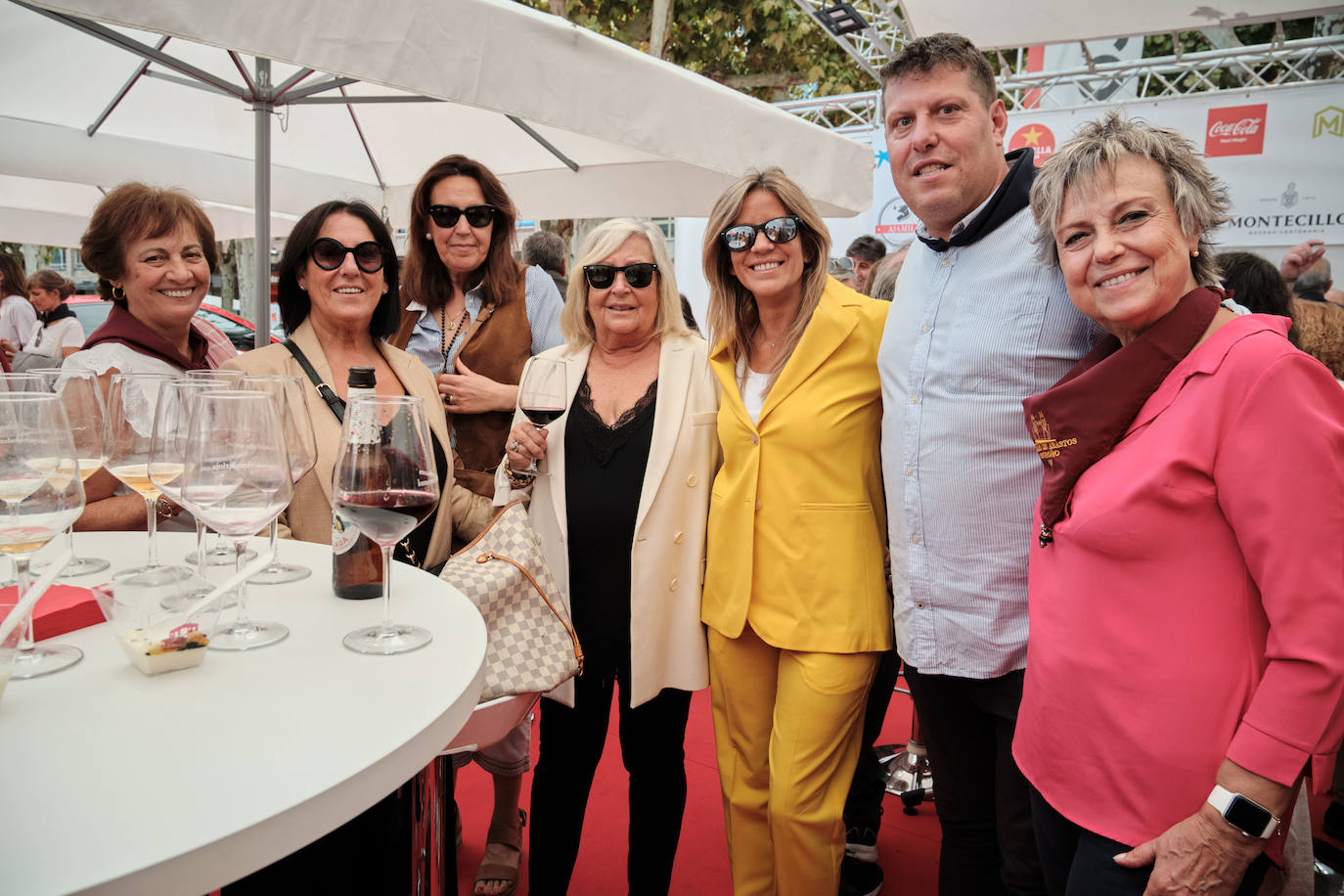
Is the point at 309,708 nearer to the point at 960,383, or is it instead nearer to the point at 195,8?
the point at 960,383

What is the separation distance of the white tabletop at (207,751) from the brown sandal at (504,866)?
186 cm

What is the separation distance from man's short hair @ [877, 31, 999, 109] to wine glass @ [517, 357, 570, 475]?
1.19 metres

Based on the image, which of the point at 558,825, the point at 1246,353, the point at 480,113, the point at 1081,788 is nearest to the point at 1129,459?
the point at 1246,353

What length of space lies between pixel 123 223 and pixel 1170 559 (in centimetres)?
284

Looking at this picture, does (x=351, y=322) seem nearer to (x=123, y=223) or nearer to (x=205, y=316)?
(x=123, y=223)

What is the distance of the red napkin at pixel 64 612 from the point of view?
1.20 m

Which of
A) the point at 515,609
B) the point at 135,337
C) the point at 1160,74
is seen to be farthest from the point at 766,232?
the point at 1160,74

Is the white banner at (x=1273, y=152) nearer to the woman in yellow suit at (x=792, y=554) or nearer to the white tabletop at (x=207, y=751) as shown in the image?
the woman in yellow suit at (x=792, y=554)

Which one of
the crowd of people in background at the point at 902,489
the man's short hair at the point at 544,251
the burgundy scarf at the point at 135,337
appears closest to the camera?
the crowd of people in background at the point at 902,489

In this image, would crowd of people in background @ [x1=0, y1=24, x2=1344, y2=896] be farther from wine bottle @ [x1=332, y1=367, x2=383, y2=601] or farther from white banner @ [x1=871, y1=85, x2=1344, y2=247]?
white banner @ [x1=871, y1=85, x2=1344, y2=247]

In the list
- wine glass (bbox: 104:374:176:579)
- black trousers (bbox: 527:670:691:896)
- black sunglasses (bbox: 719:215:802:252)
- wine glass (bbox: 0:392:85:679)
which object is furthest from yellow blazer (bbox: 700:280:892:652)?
wine glass (bbox: 0:392:85:679)

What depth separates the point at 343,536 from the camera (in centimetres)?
144

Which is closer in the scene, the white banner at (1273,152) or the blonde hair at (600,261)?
the blonde hair at (600,261)

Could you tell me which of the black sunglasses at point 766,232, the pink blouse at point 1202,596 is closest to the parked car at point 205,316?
the black sunglasses at point 766,232
